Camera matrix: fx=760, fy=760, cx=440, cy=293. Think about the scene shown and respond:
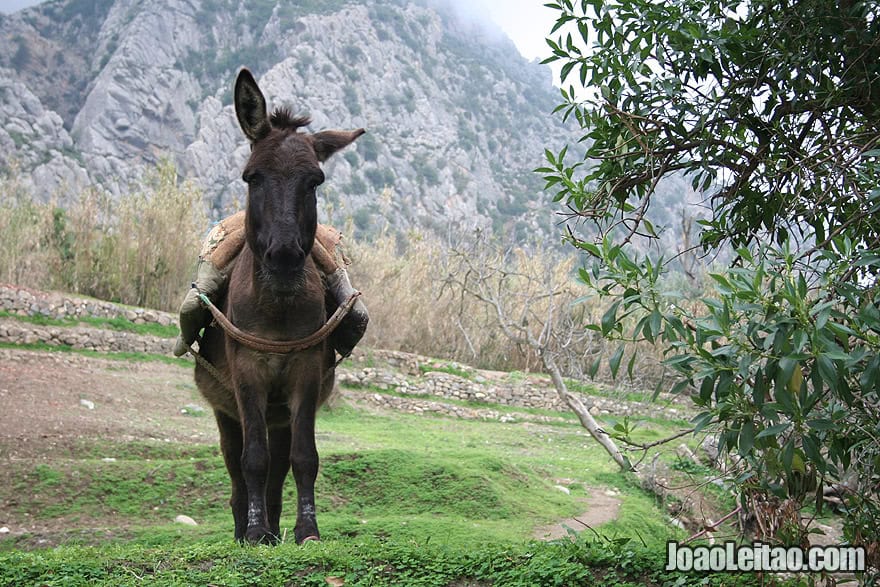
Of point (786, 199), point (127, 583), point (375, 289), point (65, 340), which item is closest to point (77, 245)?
point (65, 340)

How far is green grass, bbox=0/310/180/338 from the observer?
1727 cm

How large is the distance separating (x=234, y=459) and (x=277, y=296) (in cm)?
198

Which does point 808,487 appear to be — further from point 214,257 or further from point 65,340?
point 65,340

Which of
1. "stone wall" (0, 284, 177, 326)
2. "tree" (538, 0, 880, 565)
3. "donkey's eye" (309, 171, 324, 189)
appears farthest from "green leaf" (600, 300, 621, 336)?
"stone wall" (0, 284, 177, 326)

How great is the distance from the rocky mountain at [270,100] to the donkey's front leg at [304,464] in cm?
5981

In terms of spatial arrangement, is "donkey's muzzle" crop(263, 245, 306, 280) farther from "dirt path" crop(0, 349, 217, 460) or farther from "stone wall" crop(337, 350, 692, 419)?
"stone wall" crop(337, 350, 692, 419)

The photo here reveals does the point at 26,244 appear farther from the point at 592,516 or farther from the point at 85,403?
the point at 592,516

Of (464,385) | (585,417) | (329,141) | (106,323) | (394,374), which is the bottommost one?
(464,385)

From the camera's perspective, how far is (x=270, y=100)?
78812 millimetres

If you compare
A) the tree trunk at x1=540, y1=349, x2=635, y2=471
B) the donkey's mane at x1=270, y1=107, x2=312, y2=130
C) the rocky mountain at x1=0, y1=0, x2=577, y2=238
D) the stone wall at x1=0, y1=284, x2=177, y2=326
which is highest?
the rocky mountain at x1=0, y1=0, x2=577, y2=238

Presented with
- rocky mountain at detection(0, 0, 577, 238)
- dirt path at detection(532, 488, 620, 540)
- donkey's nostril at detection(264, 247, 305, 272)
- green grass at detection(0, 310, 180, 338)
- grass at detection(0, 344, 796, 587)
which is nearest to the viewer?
grass at detection(0, 344, 796, 587)

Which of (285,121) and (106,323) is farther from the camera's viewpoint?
(106,323)

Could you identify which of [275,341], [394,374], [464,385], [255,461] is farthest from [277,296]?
[464,385]

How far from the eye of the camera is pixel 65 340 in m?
17.1
